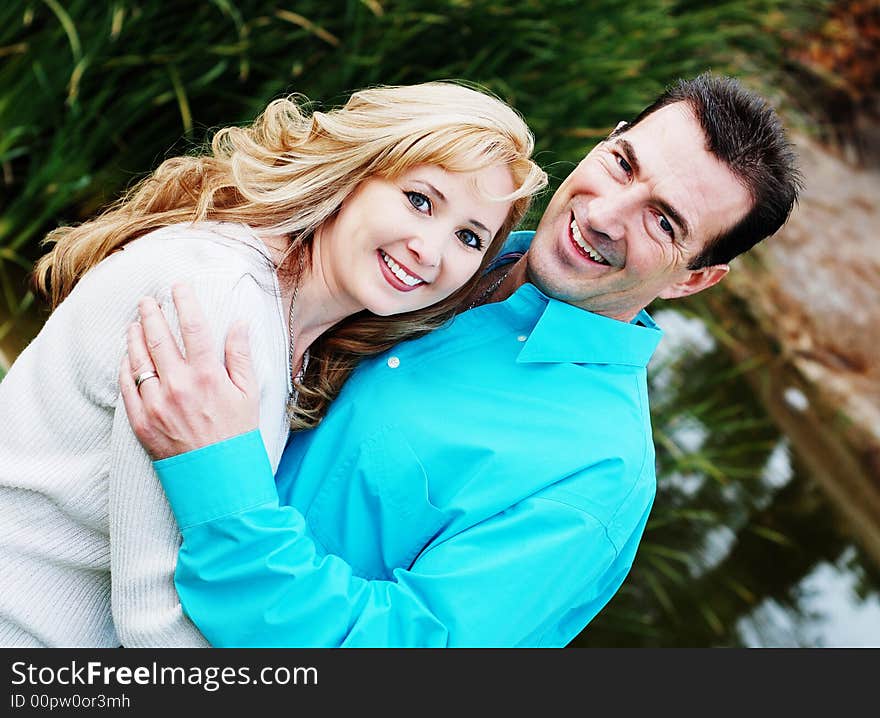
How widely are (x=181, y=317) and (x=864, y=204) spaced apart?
19.2 ft

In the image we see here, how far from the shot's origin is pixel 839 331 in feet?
16.8

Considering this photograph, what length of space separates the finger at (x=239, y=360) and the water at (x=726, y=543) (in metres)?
2.04

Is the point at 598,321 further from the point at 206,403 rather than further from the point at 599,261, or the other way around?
the point at 206,403

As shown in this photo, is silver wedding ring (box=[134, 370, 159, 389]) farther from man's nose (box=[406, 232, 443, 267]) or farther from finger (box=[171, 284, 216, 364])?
man's nose (box=[406, 232, 443, 267])

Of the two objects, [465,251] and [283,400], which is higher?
[465,251]

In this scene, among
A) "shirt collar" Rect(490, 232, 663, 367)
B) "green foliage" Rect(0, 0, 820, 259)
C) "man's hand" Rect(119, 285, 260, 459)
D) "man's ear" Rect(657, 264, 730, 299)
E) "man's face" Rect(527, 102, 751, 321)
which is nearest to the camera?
"man's hand" Rect(119, 285, 260, 459)

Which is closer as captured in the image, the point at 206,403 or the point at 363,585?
the point at 206,403

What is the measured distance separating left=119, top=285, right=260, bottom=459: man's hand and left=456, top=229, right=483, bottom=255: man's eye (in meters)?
0.45

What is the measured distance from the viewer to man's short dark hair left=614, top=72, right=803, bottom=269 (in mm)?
1723

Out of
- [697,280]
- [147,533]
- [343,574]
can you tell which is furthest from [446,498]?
[697,280]

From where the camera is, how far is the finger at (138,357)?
130cm

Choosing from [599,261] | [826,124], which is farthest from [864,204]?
[599,261]

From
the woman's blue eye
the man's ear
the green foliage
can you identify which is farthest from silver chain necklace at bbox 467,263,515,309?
the green foliage

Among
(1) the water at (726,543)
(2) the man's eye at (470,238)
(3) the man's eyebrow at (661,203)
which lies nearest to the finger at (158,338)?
(2) the man's eye at (470,238)
